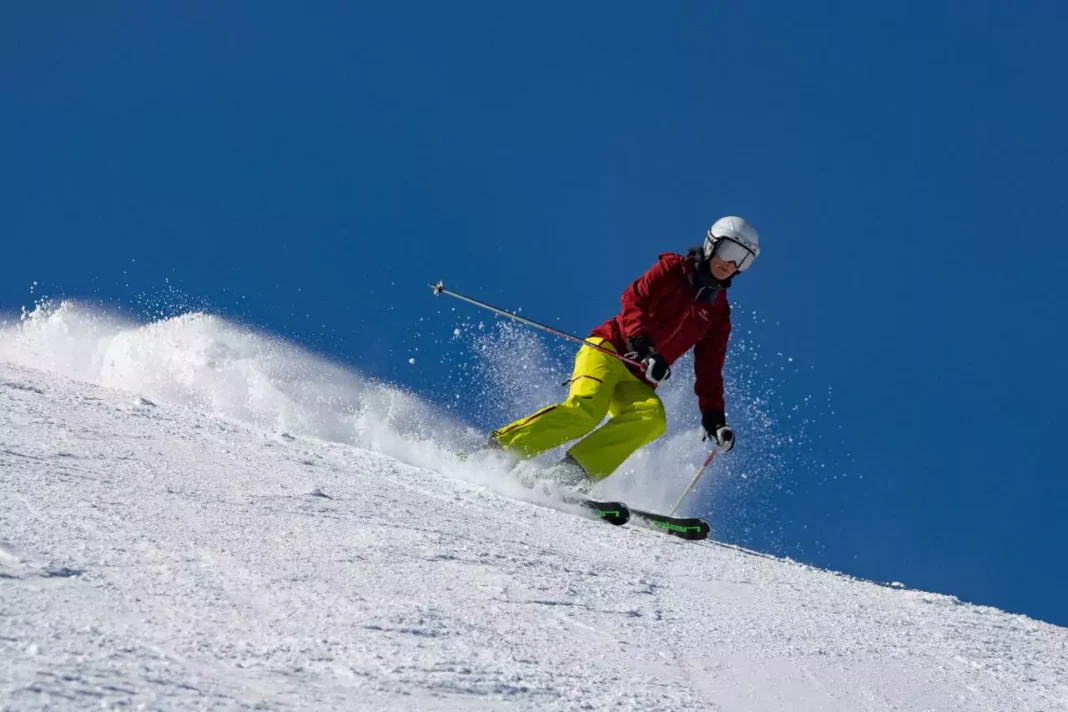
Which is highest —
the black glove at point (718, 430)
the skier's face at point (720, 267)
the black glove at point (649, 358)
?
the skier's face at point (720, 267)

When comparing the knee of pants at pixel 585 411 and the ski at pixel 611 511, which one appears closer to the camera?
the ski at pixel 611 511

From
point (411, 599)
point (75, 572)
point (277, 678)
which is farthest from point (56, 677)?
point (411, 599)

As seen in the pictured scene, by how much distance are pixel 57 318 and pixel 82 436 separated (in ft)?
24.4

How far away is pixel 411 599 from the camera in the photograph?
288 cm

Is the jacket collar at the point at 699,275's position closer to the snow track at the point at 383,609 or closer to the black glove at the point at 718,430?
the black glove at the point at 718,430

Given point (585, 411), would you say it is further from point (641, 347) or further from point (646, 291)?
point (646, 291)

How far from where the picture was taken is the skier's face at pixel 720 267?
721 centimetres

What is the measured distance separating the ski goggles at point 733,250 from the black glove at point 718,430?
1.11 meters

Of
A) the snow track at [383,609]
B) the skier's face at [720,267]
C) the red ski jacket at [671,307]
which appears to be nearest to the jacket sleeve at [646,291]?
the red ski jacket at [671,307]

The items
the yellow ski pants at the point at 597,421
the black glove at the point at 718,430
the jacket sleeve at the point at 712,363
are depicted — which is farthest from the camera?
the jacket sleeve at the point at 712,363

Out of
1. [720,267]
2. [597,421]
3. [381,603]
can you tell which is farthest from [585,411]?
[381,603]

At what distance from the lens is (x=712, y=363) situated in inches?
299

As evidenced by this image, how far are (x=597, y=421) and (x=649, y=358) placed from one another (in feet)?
1.74

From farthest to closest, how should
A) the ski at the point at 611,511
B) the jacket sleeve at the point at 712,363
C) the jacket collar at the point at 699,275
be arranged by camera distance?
the jacket sleeve at the point at 712,363
the jacket collar at the point at 699,275
the ski at the point at 611,511
